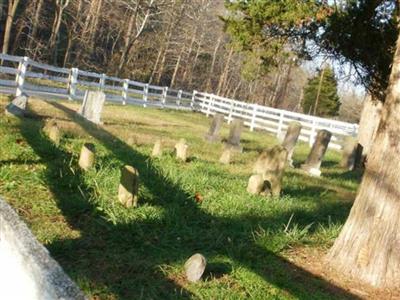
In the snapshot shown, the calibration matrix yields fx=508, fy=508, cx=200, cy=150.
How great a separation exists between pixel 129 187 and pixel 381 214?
2619mm

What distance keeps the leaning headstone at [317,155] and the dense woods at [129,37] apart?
67.8ft

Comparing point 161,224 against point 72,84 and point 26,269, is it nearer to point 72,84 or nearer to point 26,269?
→ point 26,269

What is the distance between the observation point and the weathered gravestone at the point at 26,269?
1523 mm

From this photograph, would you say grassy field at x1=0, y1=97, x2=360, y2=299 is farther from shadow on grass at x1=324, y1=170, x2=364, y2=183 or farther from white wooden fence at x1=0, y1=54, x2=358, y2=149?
white wooden fence at x1=0, y1=54, x2=358, y2=149

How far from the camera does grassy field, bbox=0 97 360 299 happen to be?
420 cm

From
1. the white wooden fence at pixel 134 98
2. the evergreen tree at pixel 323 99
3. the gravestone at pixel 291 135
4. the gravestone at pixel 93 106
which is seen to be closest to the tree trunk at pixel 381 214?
the gravestone at pixel 291 135

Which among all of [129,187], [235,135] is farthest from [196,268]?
[235,135]

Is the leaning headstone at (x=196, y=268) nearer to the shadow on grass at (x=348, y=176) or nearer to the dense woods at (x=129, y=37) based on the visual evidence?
the shadow on grass at (x=348, y=176)

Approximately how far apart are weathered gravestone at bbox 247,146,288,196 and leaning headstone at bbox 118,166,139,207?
2237 millimetres

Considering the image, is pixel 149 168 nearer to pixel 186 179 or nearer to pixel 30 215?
pixel 186 179

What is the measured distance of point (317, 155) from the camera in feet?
42.3

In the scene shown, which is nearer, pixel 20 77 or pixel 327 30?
pixel 327 30

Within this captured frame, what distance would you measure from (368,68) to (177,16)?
105 feet

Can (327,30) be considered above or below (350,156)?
above
